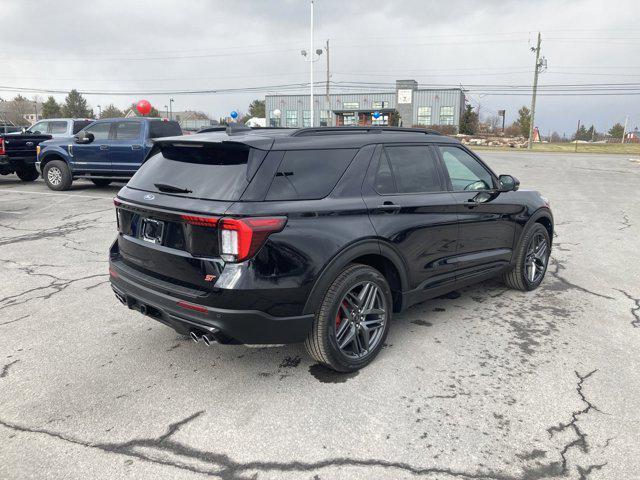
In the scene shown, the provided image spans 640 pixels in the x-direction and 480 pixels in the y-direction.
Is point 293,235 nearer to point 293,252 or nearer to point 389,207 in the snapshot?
point 293,252

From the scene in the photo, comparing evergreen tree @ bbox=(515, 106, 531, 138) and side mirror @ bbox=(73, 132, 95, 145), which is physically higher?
evergreen tree @ bbox=(515, 106, 531, 138)

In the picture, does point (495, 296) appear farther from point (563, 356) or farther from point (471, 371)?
point (471, 371)

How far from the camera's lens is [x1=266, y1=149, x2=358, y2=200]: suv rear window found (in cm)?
313

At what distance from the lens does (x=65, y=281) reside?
5.58 meters

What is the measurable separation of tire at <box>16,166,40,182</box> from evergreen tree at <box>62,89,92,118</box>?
9248 cm

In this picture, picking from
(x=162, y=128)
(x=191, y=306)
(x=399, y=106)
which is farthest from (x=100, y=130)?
(x=399, y=106)

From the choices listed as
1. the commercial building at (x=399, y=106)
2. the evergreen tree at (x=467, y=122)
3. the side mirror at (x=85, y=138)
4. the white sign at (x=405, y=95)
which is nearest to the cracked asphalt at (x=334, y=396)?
the side mirror at (x=85, y=138)

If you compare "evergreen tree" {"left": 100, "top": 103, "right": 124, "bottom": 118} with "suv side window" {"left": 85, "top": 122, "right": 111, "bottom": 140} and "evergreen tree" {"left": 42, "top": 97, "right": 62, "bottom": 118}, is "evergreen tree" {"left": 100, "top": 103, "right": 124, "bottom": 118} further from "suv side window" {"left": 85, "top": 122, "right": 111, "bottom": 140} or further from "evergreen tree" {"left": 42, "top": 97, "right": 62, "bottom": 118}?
"suv side window" {"left": 85, "top": 122, "right": 111, "bottom": 140}

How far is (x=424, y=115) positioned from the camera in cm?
6594

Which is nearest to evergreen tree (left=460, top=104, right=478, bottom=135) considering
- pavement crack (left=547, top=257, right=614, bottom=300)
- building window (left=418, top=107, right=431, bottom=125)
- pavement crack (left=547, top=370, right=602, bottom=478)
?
building window (left=418, top=107, right=431, bottom=125)

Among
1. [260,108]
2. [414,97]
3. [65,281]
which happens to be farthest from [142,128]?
[260,108]

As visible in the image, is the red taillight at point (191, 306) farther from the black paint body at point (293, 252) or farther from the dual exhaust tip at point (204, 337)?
the dual exhaust tip at point (204, 337)

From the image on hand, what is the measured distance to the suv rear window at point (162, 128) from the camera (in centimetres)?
1254

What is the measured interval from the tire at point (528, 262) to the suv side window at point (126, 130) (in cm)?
1026
